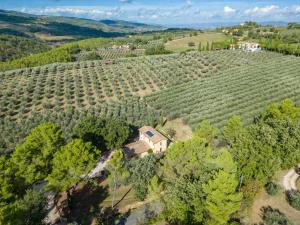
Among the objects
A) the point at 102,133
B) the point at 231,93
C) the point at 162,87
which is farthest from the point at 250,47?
the point at 102,133

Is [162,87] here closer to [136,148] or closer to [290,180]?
[136,148]

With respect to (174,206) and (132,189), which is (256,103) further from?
(174,206)

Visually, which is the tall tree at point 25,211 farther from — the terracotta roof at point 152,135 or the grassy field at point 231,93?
the grassy field at point 231,93

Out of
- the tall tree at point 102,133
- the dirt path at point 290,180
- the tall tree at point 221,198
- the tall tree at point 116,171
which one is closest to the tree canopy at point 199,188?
the tall tree at point 221,198

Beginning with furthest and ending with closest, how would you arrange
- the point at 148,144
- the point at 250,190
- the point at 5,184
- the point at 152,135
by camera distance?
the point at 148,144, the point at 152,135, the point at 250,190, the point at 5,184

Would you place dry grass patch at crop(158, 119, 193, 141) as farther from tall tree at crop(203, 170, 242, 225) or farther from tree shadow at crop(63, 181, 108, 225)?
tall tree at crop(203, 170, 242, 225)

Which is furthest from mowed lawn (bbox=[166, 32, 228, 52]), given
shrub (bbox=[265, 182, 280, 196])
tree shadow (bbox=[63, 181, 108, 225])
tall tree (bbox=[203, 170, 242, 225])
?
tall tree (bbox=[203, 170, 242, 225])
